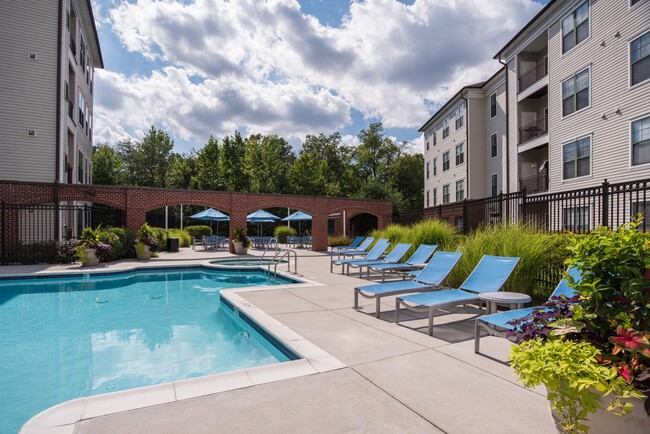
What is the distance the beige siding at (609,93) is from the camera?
1273 cm

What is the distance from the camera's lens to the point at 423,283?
22.8 feet

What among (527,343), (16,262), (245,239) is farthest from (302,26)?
(16,262)

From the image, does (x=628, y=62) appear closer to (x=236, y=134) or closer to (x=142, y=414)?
(x=142, y=414)

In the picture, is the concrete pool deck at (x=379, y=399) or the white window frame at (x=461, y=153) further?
the white window frame at (x=461, y=153)

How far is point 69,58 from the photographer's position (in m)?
17.9

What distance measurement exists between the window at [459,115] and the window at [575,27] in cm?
868

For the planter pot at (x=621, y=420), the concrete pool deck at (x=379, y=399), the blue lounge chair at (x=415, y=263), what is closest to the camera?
the planter pot at (x=621, y=420)

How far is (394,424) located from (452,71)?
17583 mm

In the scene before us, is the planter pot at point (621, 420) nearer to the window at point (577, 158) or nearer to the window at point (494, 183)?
the window at point (577, 158)

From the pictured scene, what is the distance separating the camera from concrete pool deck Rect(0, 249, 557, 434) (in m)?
2.63

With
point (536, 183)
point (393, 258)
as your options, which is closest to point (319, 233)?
point (536, 183)

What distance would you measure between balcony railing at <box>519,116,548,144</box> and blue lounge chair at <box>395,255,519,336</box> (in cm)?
1569

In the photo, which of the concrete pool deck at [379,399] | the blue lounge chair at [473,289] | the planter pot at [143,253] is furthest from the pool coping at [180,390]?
the planter pot at [143,253]

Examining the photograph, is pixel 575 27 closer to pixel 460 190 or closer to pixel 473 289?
pixel 460 190
